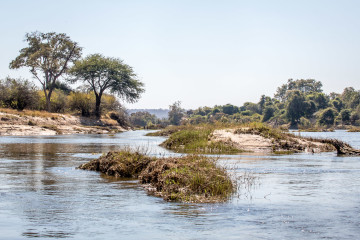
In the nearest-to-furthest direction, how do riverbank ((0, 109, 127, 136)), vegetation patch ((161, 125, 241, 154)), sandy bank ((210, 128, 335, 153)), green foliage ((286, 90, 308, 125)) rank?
vegetation patch ((161, 125, 241, 154)) < sandy bank ((210, 128, 335, 153)) < riverbank ((0, 109, 127, 136)) < green foliage ((286, 90, 308, 125))

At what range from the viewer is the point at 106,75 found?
77.1 meters

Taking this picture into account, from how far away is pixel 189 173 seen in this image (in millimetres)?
11680

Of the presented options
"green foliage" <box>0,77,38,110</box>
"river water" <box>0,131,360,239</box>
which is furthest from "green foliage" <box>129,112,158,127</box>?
"river water" <box>0,131,360,239</box>

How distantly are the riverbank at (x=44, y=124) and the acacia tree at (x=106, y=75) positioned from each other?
606 cm

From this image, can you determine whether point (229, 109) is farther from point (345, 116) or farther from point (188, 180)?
point (188, 180)

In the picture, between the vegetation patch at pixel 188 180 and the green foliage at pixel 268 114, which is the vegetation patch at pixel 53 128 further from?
the green foliage at pixel 268 114

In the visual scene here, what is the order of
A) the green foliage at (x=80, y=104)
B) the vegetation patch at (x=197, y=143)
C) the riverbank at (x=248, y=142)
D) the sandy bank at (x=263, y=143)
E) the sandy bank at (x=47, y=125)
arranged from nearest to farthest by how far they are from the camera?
the vegetation patch at (x=197, y=143) → the riverbank at (x=248, y=142) → the sandy bank at (x=263, y=143) → the sandy bank at (x=47, y=125) → the green foliage at (x=80, y=104)

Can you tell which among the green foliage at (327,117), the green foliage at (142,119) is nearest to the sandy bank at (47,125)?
the green foliage at (327,117)

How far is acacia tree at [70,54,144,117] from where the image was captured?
7594 centimetres

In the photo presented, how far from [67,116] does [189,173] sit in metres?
57.6

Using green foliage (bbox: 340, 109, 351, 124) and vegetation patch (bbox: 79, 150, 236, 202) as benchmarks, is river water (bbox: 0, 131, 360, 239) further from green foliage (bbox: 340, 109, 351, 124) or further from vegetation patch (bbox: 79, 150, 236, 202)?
green foliage (bbox: 340, 109, 351, 124)

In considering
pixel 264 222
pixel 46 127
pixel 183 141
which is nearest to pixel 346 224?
pixel 264 222

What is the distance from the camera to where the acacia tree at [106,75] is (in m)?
75.9

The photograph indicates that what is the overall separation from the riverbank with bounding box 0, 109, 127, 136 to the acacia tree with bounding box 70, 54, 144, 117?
239 inches
